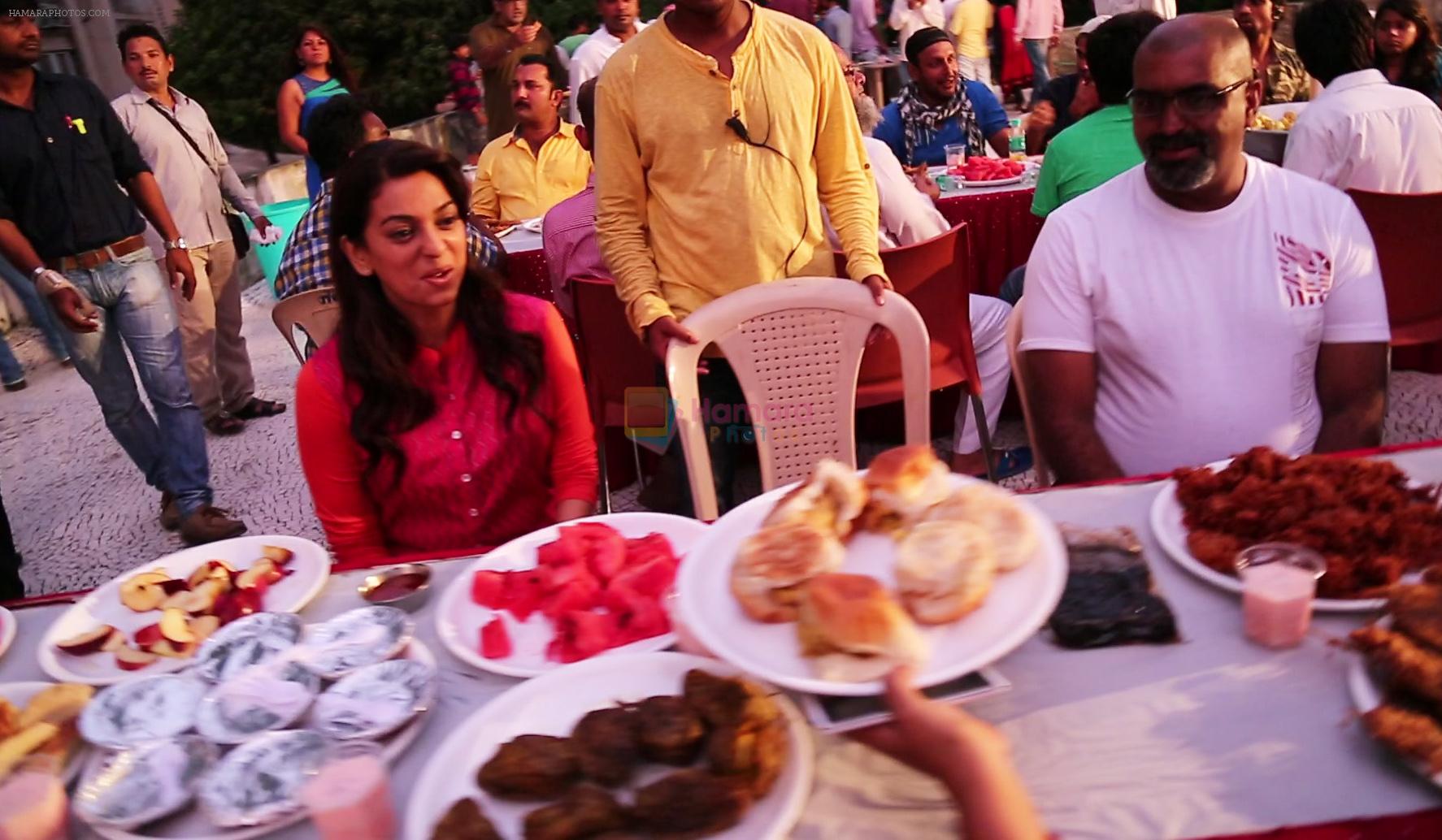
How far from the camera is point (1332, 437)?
2219 mm

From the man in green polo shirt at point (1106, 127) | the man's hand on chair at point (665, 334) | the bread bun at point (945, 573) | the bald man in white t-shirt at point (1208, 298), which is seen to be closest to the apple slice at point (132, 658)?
the bread bun at point (945, 573)

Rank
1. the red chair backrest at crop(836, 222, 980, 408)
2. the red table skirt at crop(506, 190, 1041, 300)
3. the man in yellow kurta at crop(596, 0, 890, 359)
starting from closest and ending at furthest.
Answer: the man in yellow kurta at crop(596, 0, 890, 359) → the red chair backrest at crop(836, 222, 980, 408) → the red table skirt at crop(506, 190, 1041, 300)

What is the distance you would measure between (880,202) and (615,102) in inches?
51.7

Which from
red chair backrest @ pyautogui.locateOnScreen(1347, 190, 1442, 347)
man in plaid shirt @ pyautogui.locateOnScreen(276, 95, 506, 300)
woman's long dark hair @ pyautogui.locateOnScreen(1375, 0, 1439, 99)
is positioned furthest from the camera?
woman's long dark hair @ pyautogui.locateOnScreen(1375, 0, 1439, 99)

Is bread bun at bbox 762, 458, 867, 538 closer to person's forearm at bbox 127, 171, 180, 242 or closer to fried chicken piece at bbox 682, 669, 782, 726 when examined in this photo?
fried chicken piece at bbox 682, 669, 782, 726

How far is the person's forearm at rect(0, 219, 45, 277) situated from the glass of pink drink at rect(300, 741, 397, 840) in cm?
340

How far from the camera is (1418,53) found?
16.2 feet

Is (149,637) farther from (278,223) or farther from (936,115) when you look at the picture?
(278,223)

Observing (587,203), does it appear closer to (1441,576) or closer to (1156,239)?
(1156,239)

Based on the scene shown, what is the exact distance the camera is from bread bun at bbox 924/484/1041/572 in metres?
1.27

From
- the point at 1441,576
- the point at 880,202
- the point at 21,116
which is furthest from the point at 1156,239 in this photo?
the point at 21,116

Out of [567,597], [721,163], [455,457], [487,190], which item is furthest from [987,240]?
[567,597]

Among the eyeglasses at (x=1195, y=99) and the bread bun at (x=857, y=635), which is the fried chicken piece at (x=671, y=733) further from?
the eyeglasses at (x=1195, y=99)

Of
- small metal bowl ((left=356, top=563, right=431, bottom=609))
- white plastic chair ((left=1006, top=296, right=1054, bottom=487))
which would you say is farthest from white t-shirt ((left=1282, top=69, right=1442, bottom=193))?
small metal bowl ((left=356, top=563, right=431, bottom=609))
